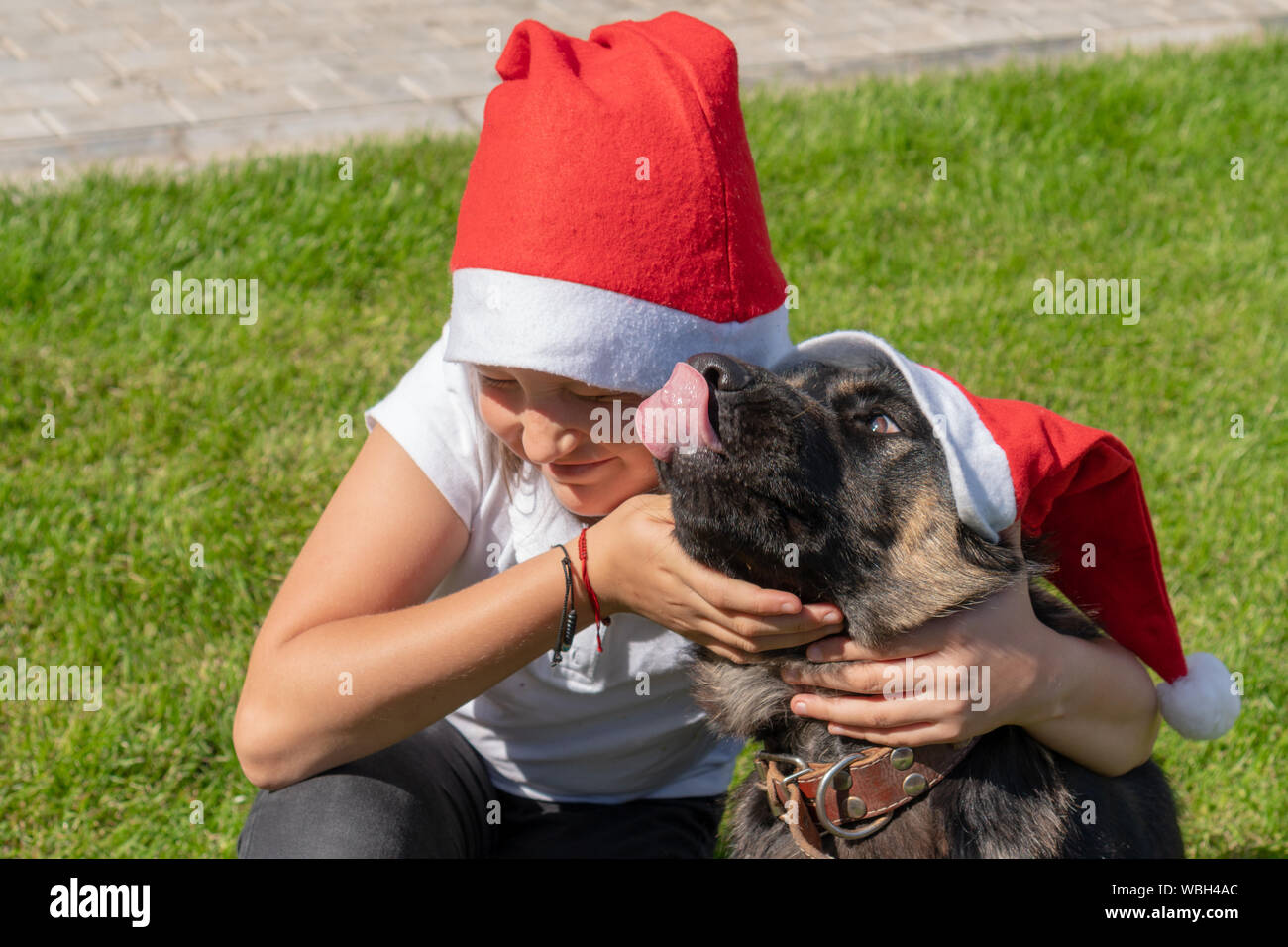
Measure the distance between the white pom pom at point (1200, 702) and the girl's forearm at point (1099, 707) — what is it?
0.04 metres

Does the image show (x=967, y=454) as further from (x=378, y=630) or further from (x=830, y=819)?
(x=378, y=630)

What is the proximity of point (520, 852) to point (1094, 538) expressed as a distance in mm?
1573

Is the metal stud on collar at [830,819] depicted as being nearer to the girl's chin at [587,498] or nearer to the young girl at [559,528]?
the young girl at [559,528]

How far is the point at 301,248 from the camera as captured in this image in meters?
5.60

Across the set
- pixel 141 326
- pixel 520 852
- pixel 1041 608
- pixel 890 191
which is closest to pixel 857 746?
pixel 1041 608

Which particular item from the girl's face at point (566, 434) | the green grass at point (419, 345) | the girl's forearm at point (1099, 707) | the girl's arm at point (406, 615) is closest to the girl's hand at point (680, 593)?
the girl's arm at point (406, 615)

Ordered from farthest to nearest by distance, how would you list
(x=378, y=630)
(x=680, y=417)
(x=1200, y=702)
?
(x=1200, y=702)
(x=378, y=630)
(x=680, y=417)

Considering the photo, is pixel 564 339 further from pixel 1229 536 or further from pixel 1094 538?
pixel 1229 536

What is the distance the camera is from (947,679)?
8.27 ft

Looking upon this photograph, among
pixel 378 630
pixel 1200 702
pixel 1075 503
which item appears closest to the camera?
pixel 378 630

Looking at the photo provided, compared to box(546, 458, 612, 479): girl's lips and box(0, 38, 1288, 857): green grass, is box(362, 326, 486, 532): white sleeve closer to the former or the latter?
box(546, 458, 612, 479): girl's lips

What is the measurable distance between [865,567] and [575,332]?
29.6 inches

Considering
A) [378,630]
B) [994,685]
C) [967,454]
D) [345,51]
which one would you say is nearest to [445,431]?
[378,630]

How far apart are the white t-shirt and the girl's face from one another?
0.52ft
